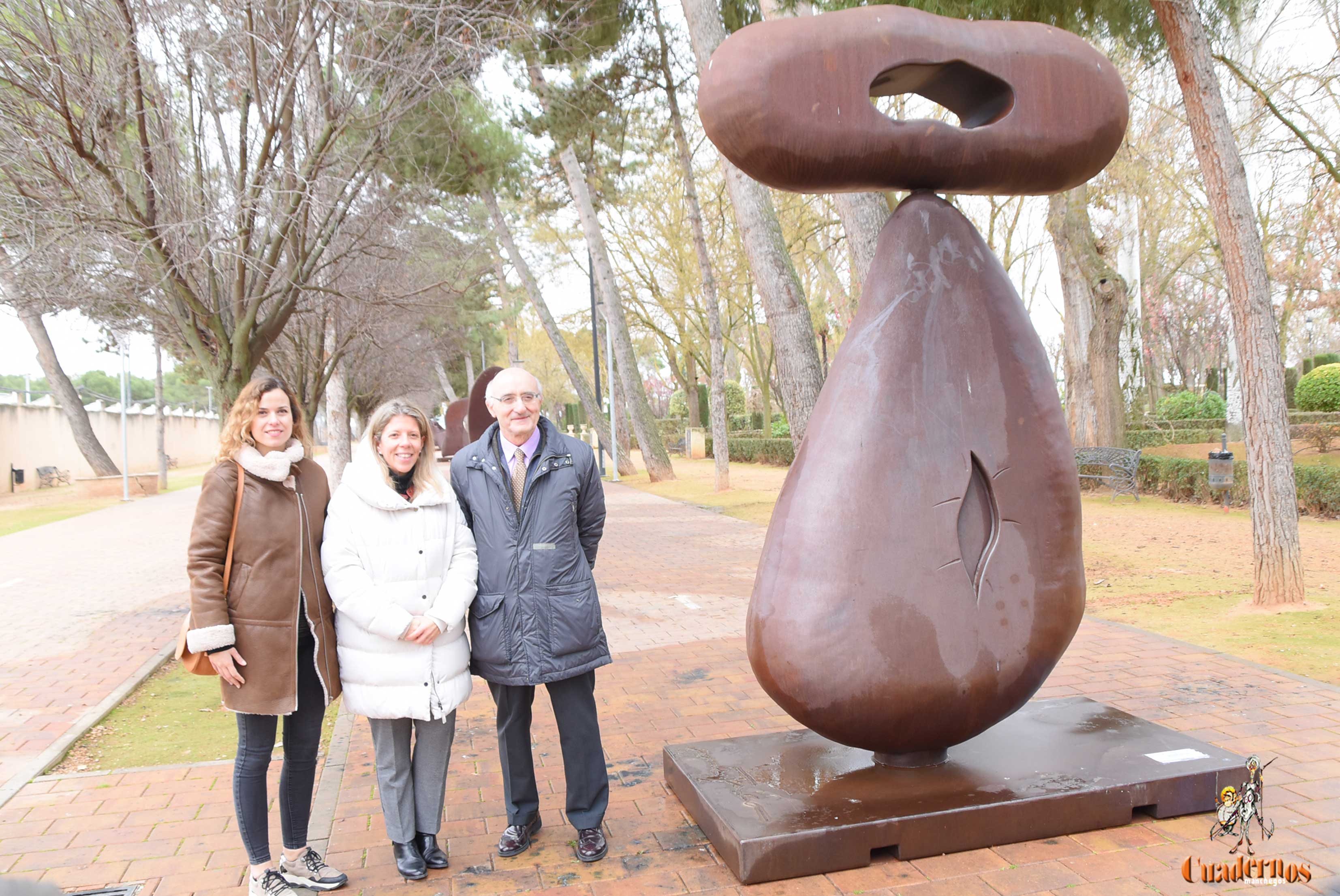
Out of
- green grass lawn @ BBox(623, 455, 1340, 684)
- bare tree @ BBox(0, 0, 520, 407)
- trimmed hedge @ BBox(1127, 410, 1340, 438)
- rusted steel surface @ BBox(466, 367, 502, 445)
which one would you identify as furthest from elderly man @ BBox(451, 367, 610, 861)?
trimmed hedge @ BBox(1127, 410, 1340, 438)

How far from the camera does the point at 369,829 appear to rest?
3.92m

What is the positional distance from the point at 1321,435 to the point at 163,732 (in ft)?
62.4

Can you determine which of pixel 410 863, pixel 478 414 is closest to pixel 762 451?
pixel 478 414

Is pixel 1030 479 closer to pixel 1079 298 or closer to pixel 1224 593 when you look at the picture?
pixel 1224 593

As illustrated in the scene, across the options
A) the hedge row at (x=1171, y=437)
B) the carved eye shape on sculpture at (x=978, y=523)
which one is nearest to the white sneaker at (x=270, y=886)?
the carved eye shape on sculpture at (x=978, y=523)

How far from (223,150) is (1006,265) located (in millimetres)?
19230

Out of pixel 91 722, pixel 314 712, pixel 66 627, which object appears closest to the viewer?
pixel 314 712

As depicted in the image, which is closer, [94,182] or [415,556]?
[415,556]

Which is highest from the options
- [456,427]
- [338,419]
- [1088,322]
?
[1088,322]

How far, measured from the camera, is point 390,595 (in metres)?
3.38

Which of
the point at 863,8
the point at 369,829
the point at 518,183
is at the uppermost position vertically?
the point at 518,183

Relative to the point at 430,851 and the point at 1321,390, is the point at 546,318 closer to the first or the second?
the point at 1321,390

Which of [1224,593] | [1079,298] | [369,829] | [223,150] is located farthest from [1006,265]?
[369,829]

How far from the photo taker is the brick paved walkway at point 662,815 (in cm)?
332
